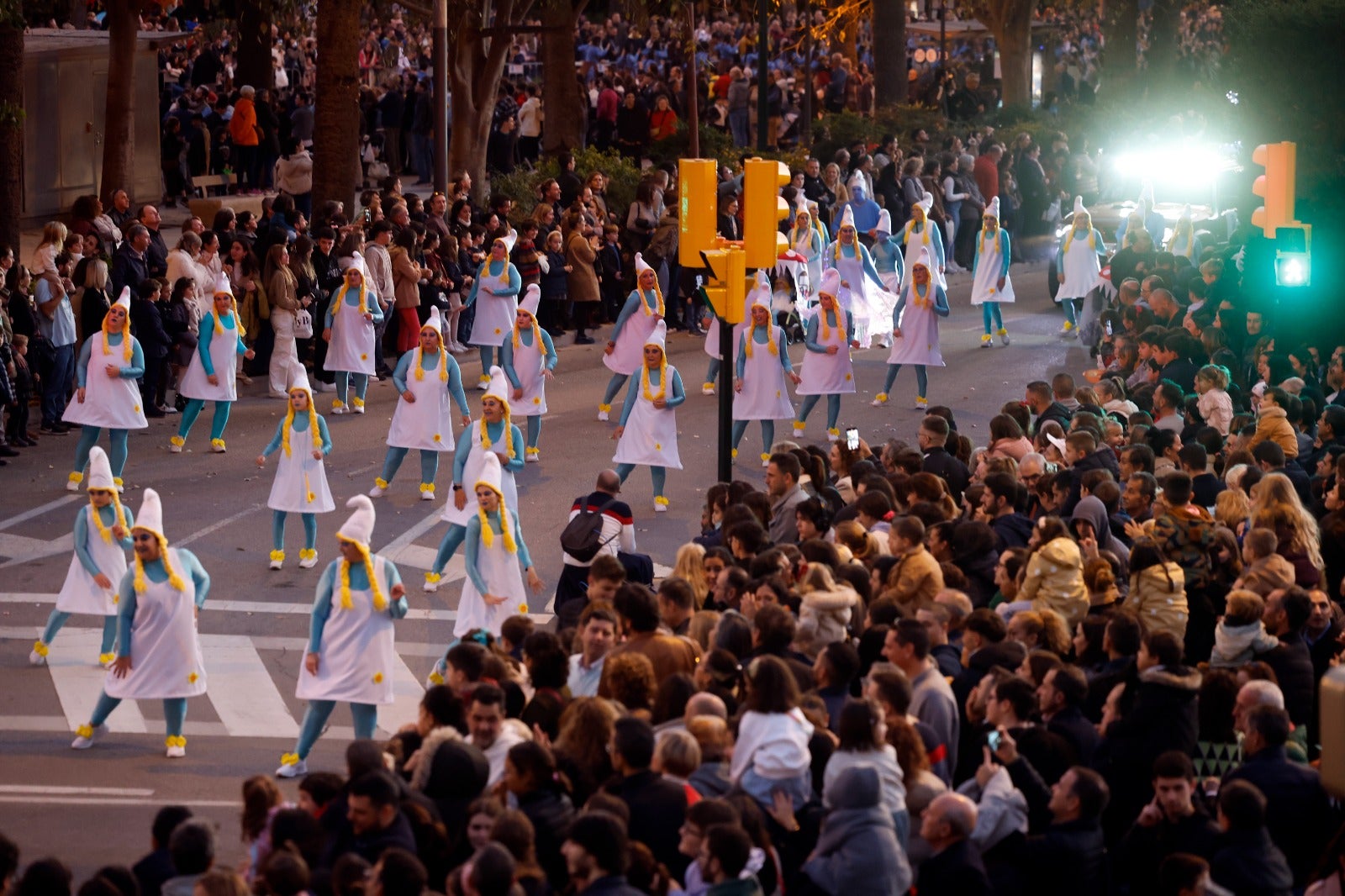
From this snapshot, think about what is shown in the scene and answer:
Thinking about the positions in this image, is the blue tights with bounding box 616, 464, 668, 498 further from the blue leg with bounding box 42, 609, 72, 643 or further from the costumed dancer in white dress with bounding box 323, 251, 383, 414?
the blue leg with bounding box 42, 609, 72, 643

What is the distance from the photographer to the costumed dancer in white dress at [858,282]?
22.2 metres

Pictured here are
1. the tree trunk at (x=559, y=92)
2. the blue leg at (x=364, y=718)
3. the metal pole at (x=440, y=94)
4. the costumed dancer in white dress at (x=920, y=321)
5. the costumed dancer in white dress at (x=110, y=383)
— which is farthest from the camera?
the tree trunk at (x=559, y=92)

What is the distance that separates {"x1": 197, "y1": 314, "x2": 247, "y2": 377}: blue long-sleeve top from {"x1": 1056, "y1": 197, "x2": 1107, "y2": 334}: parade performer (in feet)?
34.5

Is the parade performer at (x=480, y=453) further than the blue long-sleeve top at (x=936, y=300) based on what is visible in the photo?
No

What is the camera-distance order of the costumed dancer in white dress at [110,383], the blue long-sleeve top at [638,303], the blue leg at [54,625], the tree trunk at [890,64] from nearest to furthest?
1. the blue leg at [54,625]
2. the costumed dancer in white dress at [110,383]
3. the blue long-sleeve top at [638,303]
4. the tree trunk at [890,64]

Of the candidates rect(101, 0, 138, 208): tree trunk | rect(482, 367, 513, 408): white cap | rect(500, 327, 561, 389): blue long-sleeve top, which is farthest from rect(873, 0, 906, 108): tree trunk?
rect(482, 367, 513, 408): white cap

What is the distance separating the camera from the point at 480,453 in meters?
14.2

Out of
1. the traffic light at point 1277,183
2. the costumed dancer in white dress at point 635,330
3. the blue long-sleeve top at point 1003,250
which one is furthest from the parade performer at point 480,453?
the blue long-sleeve top at point 1003,250

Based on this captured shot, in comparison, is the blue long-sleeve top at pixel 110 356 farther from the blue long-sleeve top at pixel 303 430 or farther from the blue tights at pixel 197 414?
the blue long-sleeve top at pixel 303 430

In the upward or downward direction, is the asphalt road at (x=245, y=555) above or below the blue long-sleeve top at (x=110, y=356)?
below

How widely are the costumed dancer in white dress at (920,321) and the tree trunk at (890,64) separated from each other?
16621 millimetres

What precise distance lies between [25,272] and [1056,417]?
9.38m

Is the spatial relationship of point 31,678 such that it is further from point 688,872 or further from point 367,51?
point 367,51

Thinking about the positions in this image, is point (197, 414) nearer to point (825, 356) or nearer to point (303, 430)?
point (303, 430)
